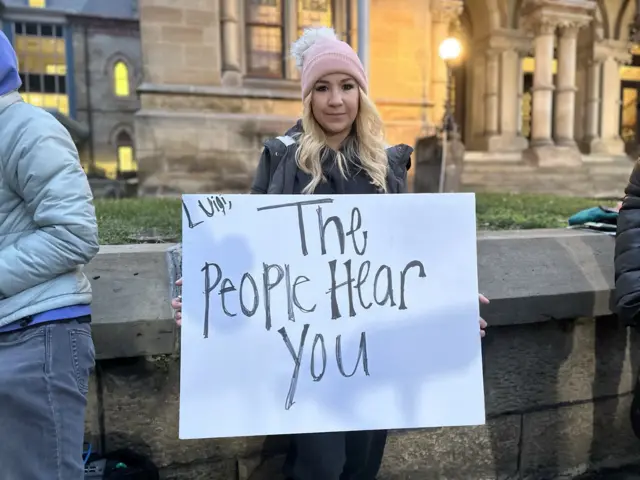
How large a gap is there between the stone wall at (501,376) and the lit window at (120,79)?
2505 centimetres

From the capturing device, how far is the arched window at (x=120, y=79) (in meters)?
24.7

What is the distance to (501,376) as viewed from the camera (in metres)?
2.62

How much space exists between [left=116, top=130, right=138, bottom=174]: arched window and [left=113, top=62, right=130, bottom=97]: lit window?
199cm

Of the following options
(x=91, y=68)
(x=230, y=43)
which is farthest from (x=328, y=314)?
(x=91, y=68)

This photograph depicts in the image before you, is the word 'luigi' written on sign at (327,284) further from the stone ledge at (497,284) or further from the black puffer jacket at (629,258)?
the black puffer jacket at (629,258)

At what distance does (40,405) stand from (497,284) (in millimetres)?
1925

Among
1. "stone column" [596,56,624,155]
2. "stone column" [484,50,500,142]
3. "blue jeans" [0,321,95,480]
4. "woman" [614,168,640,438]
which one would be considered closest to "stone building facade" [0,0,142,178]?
"stone column" [484,50,500,142]

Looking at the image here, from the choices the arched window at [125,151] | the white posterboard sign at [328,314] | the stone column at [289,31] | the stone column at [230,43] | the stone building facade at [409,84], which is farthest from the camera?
the arched window at [125,151]

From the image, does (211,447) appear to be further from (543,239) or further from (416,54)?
(416,54)

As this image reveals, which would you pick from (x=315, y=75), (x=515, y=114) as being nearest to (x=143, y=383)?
(x=315, y=75)

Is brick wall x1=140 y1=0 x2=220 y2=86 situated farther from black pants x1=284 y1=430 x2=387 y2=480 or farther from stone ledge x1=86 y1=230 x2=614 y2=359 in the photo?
black pants x1=284 y1=430 x2=387 y2=480

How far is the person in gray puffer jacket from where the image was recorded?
4.66 feet

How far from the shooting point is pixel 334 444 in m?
1.81

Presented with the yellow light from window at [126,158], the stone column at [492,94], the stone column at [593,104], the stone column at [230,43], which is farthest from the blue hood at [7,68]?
the yellow light from window at [126,158]
